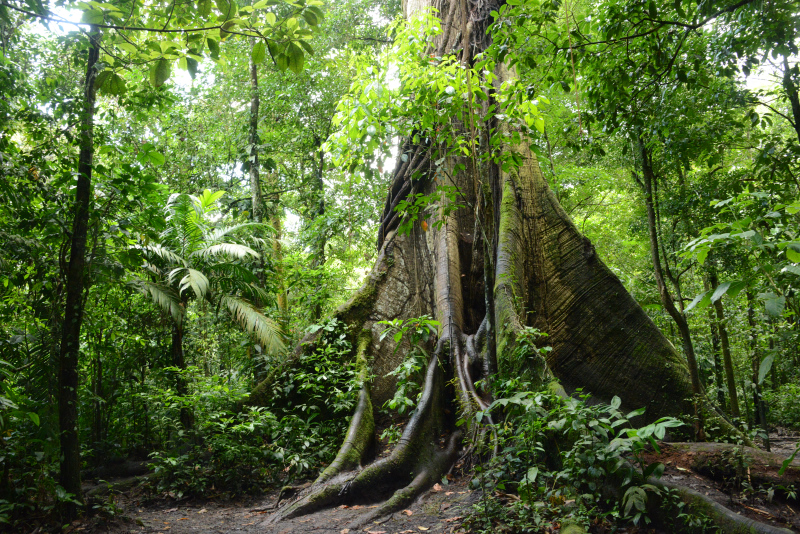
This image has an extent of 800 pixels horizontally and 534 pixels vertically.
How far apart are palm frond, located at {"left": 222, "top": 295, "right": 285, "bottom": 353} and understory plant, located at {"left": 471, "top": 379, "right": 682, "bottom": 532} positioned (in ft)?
15.9

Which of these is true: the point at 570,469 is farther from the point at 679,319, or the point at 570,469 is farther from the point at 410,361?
the point at 679,319

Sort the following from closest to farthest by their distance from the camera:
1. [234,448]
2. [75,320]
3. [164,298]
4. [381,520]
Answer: [381,520] < [75,320] < [234,448] < [164,298]

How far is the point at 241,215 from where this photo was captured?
10781 millimetres

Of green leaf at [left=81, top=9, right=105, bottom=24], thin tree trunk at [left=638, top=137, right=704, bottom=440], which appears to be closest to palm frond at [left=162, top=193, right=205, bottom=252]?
green leaf at [left=81, top=9, right=105, bottom=24]

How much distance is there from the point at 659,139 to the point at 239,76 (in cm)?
981

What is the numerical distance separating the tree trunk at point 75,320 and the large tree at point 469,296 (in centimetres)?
171

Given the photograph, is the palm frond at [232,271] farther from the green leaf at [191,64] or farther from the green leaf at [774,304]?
the green leaf at [774,304]

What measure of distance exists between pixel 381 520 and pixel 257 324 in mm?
4608

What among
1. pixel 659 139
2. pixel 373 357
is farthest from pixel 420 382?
pixel 659 139

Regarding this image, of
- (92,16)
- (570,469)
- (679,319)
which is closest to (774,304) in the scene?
(570,469)

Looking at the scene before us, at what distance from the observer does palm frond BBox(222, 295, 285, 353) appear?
7.57 m

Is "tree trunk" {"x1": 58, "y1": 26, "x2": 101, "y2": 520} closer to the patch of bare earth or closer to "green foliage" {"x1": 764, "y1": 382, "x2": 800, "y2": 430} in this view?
the patch of bare earth

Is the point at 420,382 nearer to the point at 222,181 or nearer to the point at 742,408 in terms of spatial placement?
the point at 222,181

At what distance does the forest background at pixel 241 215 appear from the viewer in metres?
2.65
